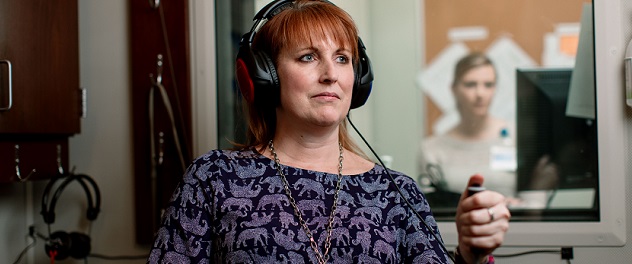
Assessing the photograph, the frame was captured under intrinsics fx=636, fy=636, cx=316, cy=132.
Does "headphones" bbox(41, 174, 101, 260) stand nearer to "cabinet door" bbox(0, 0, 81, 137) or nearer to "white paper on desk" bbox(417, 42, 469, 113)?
"cabinet door" bbox(0, 0, 81, 137)

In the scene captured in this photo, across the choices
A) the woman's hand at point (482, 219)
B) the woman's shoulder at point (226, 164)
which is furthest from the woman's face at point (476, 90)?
the woman's hand at point (482, 219)

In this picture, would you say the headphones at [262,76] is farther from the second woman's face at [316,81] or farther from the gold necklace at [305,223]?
the gold necklace at [305,223]

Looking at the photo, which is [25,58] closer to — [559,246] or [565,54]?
[559,246]

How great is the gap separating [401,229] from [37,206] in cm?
115

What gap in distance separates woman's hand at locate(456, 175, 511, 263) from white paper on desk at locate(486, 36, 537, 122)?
2042 mm

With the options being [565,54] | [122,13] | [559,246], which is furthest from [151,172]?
[565,54]

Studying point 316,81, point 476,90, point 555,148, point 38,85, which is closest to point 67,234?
point 38,85

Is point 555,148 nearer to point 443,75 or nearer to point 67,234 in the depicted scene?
point 443,75

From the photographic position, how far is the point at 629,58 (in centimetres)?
153

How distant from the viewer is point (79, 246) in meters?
1.73

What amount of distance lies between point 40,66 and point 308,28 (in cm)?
72

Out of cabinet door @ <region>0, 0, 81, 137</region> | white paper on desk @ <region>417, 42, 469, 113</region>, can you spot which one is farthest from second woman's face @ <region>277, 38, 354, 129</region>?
white paper on desk @ <region>417, 42, 469, 113</region>

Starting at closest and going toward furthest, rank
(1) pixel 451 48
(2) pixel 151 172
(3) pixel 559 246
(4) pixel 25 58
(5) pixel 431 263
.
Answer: (5) pixel 431 263, (4) pixel 25 58, (3) pixel 559 246, (2) pixel 151 172, (1) pixel 451 48

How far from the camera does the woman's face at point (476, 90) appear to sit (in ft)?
9.63
